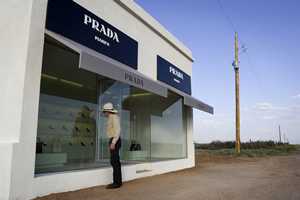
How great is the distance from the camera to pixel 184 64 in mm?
11016

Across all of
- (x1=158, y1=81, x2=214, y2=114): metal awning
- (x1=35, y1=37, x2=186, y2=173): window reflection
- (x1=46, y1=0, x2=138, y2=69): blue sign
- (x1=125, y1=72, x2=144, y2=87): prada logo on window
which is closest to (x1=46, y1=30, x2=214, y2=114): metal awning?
(x1=125, y1=72, x2=144, y2=87): prada logo on window

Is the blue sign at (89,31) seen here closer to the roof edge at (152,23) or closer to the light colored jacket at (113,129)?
the roof edge at (152,23)

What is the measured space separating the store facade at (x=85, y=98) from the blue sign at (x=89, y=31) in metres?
0.02

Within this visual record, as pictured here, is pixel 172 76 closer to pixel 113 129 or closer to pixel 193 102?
pixel 193 102

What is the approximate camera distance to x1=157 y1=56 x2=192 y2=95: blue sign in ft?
28.8

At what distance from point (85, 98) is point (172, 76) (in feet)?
13.5

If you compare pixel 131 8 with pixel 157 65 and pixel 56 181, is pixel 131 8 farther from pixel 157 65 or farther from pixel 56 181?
pixel 56 181

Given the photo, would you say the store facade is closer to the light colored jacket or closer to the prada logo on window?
the prada logo on window

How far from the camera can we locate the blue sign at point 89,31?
495cm

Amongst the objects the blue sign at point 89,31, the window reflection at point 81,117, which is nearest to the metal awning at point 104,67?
the blue sign at point 89,31

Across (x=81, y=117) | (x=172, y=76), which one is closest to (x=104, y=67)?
(x=81, y=117)

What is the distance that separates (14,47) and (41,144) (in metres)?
1.65

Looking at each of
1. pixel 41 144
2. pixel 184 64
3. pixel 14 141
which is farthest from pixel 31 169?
pixel 184 64

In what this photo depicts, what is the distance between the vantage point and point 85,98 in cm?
624
